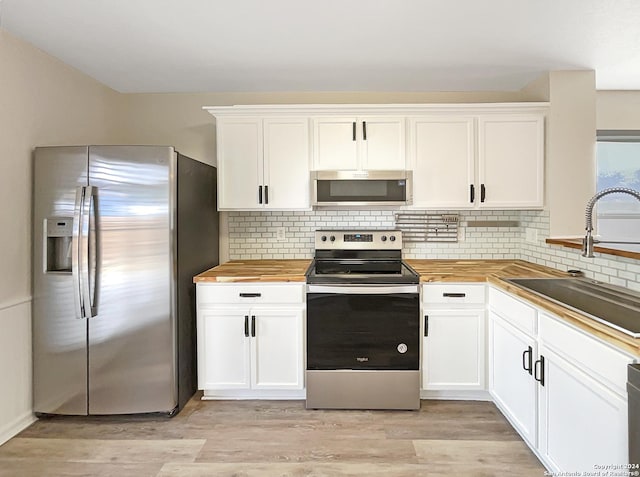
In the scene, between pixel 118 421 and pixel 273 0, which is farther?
pixel 118 421

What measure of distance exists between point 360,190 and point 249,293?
1.11m

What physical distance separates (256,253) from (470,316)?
1781mm

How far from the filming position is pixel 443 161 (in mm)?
2951

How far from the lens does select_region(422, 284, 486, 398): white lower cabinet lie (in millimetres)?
2574

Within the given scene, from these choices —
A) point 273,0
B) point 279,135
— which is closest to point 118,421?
point 279,135

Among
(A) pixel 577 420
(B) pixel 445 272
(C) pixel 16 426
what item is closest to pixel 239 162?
(B) pixel 445 272

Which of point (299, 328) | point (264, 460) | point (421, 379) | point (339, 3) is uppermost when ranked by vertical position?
point (339, 3)

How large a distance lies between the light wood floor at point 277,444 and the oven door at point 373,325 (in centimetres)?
35

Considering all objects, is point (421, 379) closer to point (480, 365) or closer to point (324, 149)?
point (480, 365)

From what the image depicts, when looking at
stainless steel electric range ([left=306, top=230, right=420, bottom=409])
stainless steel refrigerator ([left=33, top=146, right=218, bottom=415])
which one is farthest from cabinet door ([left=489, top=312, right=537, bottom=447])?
stainless steel refrigerator ([left=33, top=146, right=218, bottom=415])

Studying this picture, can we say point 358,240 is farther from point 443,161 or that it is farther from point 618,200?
point 618,200

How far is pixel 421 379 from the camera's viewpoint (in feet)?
8.59

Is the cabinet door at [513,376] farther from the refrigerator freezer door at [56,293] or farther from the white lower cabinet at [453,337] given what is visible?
the refrigerator freezer door at [56,293]

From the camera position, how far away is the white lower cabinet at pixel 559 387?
138 cm
